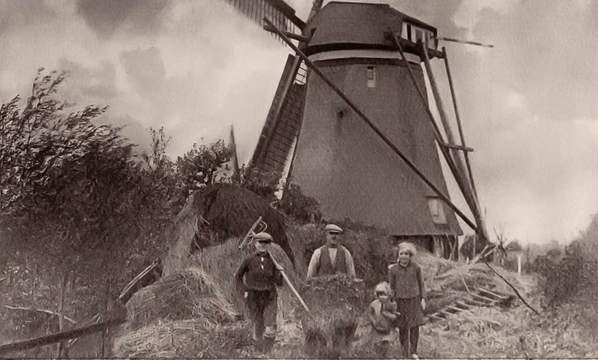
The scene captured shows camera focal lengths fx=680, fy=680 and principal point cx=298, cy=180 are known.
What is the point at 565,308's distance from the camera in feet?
18.5

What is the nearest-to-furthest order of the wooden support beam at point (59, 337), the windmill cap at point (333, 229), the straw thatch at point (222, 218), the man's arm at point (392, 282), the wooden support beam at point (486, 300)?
the wooden support beam at point (59, 337)
the man's arm at point (392, 282)
the windmill cap at point (333, 229)
the wooden support beam at point (486, 300)
the straw thatch at point (222, 218)

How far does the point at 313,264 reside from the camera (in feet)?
17.9

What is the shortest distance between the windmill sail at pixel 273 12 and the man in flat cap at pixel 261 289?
2418 millimetres

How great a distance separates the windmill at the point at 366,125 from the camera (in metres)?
6.58

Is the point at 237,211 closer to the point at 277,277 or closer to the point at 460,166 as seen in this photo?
the point at 277,277

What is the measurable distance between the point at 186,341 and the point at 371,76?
11.7ft

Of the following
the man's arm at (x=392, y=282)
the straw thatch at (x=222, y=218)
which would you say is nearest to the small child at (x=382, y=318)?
the man's arm at (x=392, y=282)

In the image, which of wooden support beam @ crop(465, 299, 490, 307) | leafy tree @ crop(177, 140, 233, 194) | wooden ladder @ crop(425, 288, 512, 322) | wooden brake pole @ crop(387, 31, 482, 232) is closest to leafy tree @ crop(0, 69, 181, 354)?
leafy tree @ crop(177, 140, 233, 194)

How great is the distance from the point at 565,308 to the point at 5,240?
473 cm

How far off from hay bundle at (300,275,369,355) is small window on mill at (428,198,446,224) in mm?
1655

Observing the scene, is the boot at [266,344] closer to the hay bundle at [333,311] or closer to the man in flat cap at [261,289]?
the man in flat cap at [261,289]

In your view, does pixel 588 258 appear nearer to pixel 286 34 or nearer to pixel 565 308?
pixel 565 308

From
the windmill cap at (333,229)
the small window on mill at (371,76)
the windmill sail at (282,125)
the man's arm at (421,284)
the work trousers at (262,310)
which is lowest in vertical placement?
the work trousers at (262,310)

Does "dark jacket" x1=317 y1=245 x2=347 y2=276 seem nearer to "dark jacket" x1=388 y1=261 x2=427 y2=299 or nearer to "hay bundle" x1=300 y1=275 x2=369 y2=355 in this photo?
"hay bundle" x1=300 y1=275 x2=369 y2=355
